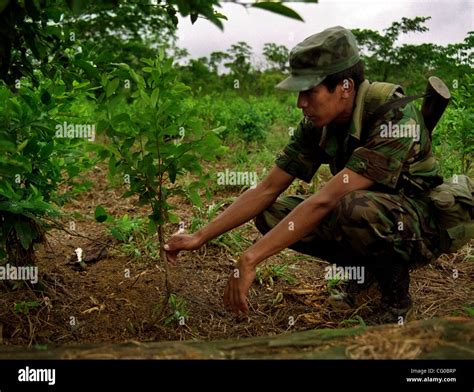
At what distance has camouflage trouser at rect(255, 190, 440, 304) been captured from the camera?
2949mm

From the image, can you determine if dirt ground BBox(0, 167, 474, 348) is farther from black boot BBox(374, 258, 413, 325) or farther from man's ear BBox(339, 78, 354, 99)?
man's ear BBox(339, 78, 354, 99)

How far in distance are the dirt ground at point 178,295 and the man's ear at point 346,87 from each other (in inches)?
40.0

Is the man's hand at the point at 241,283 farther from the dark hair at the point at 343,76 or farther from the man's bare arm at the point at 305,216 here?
the dark hair at the point at 343,76

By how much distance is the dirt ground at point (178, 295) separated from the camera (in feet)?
10.2

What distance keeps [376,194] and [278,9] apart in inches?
72.8

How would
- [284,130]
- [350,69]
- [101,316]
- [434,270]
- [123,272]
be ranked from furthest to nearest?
[284,130]
[434,270]
[123,272]
[101,316]
[350,69]

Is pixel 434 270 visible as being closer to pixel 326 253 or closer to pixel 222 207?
Answer: pixel 326 253

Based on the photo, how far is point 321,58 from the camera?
114 inches

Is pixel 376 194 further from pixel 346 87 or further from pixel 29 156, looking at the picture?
pixel 29 156

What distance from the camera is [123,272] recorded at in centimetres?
374

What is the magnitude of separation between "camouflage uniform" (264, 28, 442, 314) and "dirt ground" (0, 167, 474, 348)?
12.3 inches

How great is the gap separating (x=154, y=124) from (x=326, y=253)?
121cm
